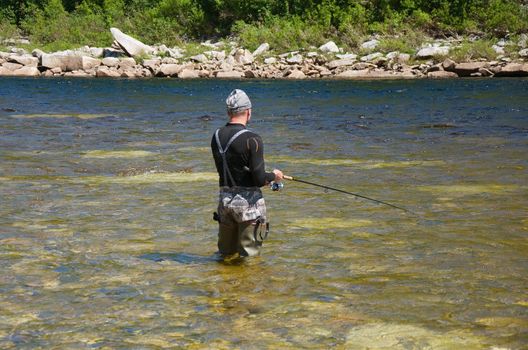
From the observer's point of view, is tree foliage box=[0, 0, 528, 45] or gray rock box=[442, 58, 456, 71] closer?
gray rock box=[442, 58, 456, 71]

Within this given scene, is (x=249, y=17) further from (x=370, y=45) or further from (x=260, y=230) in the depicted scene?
(x=260, y=230)

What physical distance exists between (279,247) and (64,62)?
4907 centimetres

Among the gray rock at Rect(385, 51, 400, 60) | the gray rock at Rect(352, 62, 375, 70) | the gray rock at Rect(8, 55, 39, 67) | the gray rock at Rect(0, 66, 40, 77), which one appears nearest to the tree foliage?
the gray rock at Rect(385, 51, 400, 60)

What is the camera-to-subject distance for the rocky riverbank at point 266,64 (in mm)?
47750

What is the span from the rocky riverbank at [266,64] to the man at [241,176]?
3967 cm

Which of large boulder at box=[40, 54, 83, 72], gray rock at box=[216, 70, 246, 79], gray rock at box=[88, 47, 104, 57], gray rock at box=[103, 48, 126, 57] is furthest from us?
gray rock at box=[88, 47, 104, 57]

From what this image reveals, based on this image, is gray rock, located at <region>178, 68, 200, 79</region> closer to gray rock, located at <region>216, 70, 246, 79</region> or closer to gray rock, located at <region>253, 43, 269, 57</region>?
gray rock, located at <region>216, 70, 246, 79</region>

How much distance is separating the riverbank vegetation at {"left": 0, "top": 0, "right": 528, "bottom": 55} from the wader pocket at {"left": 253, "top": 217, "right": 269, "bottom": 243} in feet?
152

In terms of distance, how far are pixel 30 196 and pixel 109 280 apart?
489 cm

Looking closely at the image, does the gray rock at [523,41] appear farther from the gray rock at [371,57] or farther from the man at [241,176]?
the man at [241,176]

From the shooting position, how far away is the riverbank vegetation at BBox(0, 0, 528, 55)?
57719 mm

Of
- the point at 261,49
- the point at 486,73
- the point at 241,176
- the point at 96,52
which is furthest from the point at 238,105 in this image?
the point at 96,52

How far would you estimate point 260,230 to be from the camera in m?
8.07

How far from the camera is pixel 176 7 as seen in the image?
7031 cm
